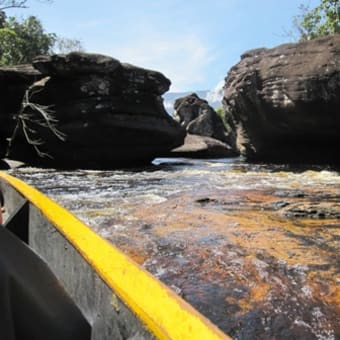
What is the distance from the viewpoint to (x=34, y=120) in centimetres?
1617

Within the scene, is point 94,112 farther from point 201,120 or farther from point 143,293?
point 201,120

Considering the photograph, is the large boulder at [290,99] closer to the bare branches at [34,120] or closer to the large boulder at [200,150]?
the large boulder at [200,150]

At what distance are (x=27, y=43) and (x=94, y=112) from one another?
26264 millimetres

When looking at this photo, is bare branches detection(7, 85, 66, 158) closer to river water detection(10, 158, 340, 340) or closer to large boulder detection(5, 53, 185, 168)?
large boulder detection(5, 53, 185, 168)

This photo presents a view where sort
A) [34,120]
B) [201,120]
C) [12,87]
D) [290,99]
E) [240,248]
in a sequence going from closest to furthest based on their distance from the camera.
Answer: [240,248], [290,99], [34,120], [12,87], [201,120]

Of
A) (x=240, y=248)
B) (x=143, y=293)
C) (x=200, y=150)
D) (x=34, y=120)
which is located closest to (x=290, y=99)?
(x=34, y=120)

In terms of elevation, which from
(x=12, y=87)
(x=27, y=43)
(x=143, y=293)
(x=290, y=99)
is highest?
(x=27, y=43)

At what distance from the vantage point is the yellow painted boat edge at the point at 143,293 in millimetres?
967

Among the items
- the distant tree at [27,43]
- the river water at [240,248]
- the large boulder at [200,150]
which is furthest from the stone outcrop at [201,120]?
the river water at [240,248]

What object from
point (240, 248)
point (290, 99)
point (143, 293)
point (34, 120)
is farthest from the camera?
point (34, 120)

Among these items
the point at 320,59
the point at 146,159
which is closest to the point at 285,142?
the point at 320,59

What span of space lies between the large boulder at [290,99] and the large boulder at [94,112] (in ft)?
10.5

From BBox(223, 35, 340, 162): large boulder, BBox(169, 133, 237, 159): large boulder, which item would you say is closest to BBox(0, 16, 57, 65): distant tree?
BBox(169, 133, 237, 159): large boulder

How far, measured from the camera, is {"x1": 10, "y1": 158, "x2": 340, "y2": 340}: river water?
3.04 meters
